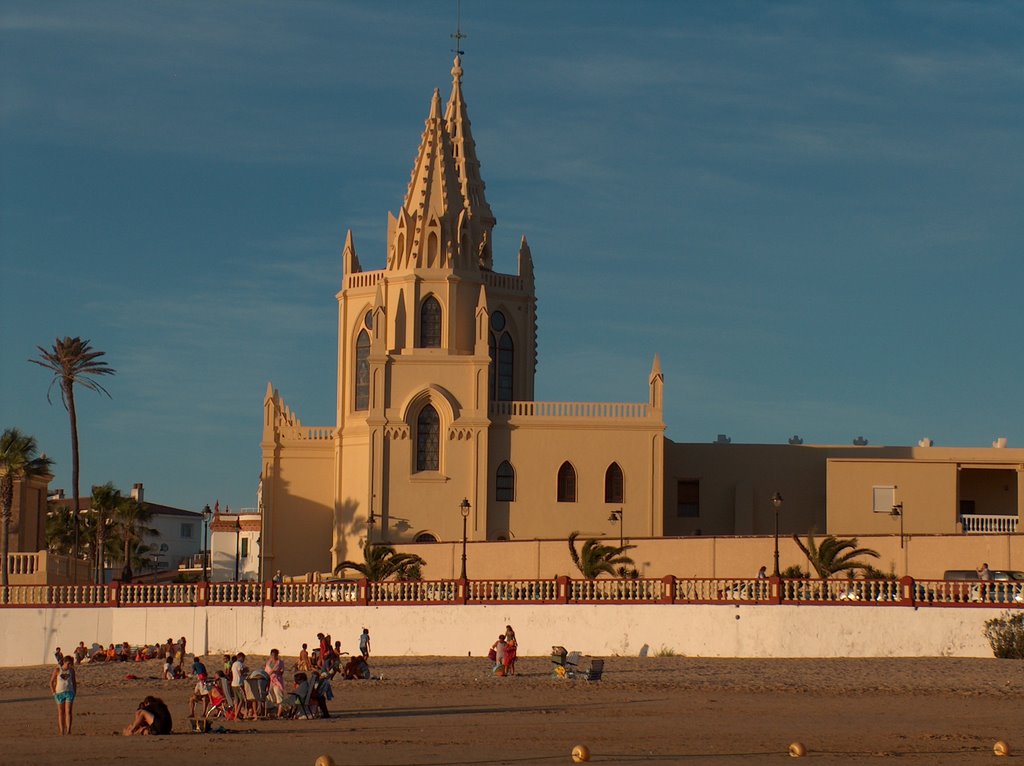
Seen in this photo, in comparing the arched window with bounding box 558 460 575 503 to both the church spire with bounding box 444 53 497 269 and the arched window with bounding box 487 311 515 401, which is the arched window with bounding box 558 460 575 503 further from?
the church spire with bounding box 444 53 497 269

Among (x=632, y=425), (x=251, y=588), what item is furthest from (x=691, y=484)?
(x=251, y=588)

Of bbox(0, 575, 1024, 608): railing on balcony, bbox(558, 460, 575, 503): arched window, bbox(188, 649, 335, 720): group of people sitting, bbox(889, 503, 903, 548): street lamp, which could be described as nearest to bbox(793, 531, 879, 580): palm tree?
bbox(889, 503, 903, 548): street lamp

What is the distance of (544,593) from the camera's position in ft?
151

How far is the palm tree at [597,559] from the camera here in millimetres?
53031

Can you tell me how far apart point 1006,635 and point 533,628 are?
1041cm

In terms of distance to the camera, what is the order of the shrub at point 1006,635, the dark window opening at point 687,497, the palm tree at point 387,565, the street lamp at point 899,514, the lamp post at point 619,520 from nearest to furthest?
the shrub at point 1006,635 < the street lamp at point 899,514 < the palm tree at point 387,565 < the lamp post at point 619,520 < the dark window opening at point 687,497

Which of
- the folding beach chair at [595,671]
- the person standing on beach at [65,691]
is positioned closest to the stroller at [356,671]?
the folding beach chair at [595,671]

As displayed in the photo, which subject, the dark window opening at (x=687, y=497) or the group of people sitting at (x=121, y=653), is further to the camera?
the dark window opening at (x=687, y=497)

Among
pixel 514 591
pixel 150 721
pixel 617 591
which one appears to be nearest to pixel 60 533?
pixel 514 591

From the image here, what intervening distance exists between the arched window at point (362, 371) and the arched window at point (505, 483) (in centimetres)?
534

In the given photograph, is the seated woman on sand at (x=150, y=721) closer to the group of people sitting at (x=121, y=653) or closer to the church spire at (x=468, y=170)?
the group of people sitting at (x=121, y=653)

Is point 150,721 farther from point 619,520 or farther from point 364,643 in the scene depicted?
point 619,520

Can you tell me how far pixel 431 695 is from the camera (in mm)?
37906

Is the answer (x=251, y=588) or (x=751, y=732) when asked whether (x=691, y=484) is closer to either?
(x=251, y=588)
